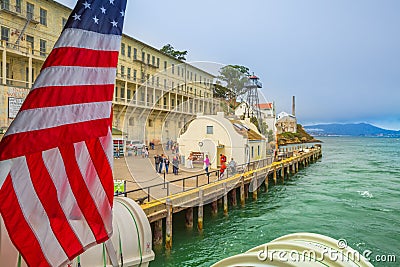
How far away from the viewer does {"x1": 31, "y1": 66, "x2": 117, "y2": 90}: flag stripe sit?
2.61m

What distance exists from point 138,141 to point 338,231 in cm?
1102

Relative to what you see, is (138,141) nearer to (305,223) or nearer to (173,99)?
(173,99)

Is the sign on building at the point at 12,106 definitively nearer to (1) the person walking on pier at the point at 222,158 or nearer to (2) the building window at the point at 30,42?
(2) the building window at the point at 30,42

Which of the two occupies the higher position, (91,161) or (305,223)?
(91,161)

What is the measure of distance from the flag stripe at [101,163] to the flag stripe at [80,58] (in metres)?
0.66

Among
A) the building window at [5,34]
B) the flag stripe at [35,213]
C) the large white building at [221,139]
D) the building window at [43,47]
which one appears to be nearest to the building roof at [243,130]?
the large white building at [221,139]

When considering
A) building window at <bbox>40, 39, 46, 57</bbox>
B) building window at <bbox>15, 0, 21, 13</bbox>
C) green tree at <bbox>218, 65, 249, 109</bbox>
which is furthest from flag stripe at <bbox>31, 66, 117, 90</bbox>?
building window at <bbox>40, 39, 46, 57</bbox>

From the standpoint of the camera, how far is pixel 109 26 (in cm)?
293

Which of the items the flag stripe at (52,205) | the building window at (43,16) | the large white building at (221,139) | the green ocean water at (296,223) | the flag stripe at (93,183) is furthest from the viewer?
the building window at (43,16)

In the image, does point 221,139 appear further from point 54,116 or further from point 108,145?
point 54,116

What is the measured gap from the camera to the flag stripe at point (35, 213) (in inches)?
98.2

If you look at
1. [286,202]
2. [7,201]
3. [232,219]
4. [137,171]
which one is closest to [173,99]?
[137,171]

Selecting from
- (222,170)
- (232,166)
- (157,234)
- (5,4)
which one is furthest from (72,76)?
(5,4)

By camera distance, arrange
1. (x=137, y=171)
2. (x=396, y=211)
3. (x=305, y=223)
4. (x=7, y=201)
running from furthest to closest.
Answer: (x=396, y=211) < (x=305, y=223) < (x=137, y=171) < (x=7, y=201)
